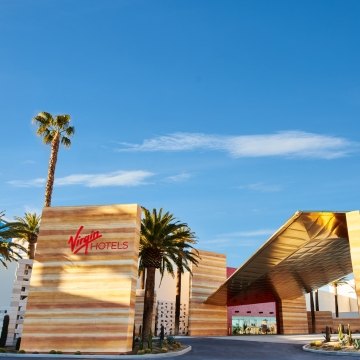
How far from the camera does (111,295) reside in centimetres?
2212

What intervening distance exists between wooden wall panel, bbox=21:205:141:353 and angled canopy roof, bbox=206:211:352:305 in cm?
850

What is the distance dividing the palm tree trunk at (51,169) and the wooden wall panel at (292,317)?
3541 cm

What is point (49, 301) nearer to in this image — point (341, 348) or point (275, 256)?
point (275, 256)

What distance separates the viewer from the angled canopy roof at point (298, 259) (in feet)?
66.3

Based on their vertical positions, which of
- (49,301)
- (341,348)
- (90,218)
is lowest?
(341,348)

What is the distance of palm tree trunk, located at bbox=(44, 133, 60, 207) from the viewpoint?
1265 inches

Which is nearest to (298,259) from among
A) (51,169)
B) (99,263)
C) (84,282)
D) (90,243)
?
(99,263)

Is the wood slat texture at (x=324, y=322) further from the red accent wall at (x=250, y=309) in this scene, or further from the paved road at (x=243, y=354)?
the paved road at (x=243, y=354)

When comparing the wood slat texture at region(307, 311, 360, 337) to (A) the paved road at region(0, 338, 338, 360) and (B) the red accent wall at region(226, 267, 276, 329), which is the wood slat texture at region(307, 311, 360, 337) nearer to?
(B) the red accent wall at region(226, 267, 276, 329)

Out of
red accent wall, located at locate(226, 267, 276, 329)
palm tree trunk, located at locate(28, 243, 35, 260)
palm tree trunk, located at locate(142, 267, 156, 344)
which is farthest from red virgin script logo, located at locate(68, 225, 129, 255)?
red accent wall, located at locate(226, 267, 276, 329)

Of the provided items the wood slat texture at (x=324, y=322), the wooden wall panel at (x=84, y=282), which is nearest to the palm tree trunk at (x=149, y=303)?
the wooden wall panel at (x=84, y=282)

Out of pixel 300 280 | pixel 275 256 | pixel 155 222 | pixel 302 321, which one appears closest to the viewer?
pixel 275 256

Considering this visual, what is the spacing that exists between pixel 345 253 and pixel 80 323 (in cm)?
1948

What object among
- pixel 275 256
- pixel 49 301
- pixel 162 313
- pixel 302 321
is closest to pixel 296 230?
pixel 275 256
